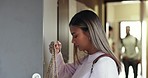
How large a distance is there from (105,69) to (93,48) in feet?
0.45

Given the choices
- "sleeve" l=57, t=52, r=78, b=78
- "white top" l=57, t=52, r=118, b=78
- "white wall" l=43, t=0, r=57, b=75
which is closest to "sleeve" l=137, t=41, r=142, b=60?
"white wall" l=43, t=0, r=57, b=75

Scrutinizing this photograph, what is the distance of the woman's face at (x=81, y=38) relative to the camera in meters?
1.34

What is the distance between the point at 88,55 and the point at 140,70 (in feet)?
11.2

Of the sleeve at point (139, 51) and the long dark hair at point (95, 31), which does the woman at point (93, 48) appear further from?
the sleeve at point (139, 51)

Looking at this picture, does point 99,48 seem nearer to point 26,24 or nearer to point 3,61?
point 26,24

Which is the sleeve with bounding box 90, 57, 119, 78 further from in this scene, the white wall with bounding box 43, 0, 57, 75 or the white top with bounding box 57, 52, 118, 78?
the white wall with bounding box 43, 0, 57, 75

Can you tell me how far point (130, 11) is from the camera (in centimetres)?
524

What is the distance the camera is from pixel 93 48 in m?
1.36

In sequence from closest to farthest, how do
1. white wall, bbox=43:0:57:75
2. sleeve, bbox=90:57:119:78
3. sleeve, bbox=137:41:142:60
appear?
sleeve, bbox=90:57:119:78, white wall, bbox=43:0:57:75, sleeve, bbox=137:41:142:60

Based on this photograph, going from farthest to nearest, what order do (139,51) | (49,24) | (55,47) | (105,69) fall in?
(139,51) → (49,24) → (55,47) → (105,69)

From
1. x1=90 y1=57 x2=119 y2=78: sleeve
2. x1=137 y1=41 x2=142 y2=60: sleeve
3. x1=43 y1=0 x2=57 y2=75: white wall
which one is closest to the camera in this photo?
x1=90 y1=57 x2=119 y2=78: sleeve

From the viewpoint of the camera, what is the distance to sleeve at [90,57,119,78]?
128 centimetres

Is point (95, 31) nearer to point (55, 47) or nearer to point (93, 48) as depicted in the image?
point (93, 48)

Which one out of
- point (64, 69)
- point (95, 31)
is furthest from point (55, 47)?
point (95, 31)
